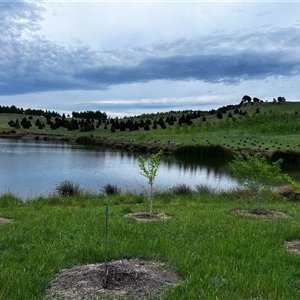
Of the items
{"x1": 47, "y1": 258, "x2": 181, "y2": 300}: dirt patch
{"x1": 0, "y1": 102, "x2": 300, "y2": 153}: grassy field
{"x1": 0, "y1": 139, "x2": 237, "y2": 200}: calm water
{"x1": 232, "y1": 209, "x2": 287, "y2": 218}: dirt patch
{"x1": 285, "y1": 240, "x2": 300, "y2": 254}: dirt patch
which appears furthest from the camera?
{"x1": 0, "y1": 102, "x2": 300, "y2": 153}: grassy field

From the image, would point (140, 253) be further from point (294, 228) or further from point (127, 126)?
point (127, 126)

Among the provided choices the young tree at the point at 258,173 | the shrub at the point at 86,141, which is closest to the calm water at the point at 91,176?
the young tree at the point at 258,173

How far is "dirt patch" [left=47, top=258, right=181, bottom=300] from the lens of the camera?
471 centimetres

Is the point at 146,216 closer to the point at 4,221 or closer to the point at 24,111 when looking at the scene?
the point at 4,221

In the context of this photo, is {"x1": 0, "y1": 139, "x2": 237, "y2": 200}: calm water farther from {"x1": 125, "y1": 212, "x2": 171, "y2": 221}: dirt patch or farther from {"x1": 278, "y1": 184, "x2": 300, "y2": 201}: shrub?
{"x1": 125, "y1": 212, "x2": 171, "y2": 221}: dirt patch

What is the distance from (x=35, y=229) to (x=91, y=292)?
3.76 metres

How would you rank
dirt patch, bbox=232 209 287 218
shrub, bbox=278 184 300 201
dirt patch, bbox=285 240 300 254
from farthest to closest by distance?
shrub, bbox=278 184 300 201 < dirt patch, bbox=232 209 287 218 < dirt patch, bbox=285 240 300 254

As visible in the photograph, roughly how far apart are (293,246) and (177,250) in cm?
264

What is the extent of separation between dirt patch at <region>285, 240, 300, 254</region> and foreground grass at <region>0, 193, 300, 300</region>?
0.15 m

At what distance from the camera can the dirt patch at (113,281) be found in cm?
471

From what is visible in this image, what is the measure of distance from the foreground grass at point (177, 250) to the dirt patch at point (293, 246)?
6.1 inches

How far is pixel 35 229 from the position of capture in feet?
26.5

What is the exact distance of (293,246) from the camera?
24.5 feet

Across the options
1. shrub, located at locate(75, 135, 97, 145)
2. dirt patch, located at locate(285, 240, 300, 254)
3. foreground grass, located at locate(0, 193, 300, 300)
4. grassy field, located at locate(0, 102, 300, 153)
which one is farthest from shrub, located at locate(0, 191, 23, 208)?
shrub, located at locate(75, 135, 97, 145)
